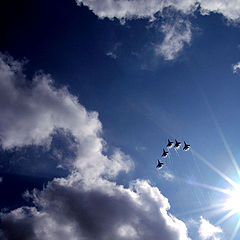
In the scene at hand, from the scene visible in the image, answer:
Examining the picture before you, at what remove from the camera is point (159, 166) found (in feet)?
354

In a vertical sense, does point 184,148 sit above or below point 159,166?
above

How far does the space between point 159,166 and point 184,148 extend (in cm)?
1314

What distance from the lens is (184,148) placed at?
107938 millimetres
